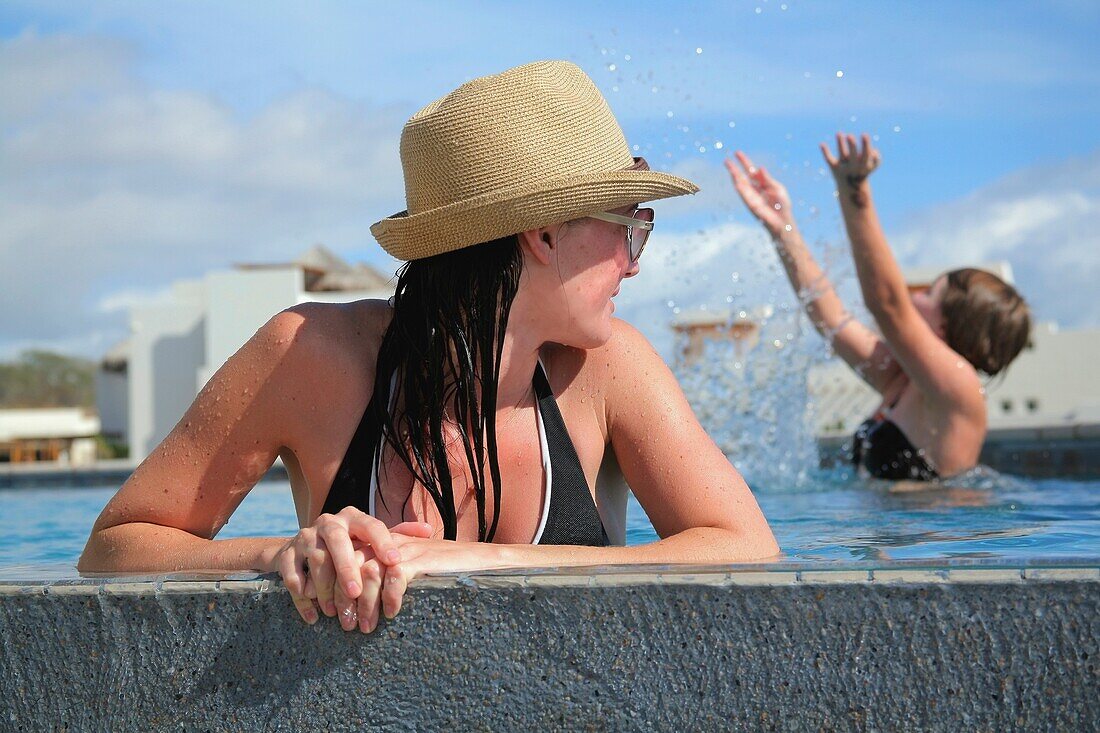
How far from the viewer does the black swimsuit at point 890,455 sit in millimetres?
5566

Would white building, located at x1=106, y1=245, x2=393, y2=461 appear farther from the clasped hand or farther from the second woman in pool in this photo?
the clasped hand

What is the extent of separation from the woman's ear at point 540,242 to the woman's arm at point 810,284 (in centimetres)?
367

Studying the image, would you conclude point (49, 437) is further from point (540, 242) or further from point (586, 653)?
point (586, 653)

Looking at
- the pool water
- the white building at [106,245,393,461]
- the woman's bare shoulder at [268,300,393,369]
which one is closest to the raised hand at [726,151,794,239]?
the pool water

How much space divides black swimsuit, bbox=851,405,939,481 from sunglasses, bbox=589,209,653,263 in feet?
12.7

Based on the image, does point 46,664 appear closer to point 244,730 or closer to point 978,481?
point 244,730

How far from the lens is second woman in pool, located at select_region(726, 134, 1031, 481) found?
512cm

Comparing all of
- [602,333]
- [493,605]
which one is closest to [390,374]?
[602,333]

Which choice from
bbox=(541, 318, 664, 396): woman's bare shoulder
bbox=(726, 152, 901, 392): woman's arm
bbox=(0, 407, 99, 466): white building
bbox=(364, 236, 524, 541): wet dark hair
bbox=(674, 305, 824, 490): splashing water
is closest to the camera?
bbox=(364, 236, 524, 541): wet dark hair

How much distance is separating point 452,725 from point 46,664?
57cm

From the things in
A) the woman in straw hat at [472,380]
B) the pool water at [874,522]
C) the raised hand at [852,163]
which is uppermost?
the raised hand at [852,163]

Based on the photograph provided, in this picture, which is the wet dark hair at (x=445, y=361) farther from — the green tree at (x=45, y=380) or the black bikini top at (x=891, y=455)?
the green tree at (x=45, y=380)

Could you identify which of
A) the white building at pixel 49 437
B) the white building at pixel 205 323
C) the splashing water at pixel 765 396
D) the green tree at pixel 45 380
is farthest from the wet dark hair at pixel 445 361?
the green tree at pixel 45 380

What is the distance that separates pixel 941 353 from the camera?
17.4 ft
